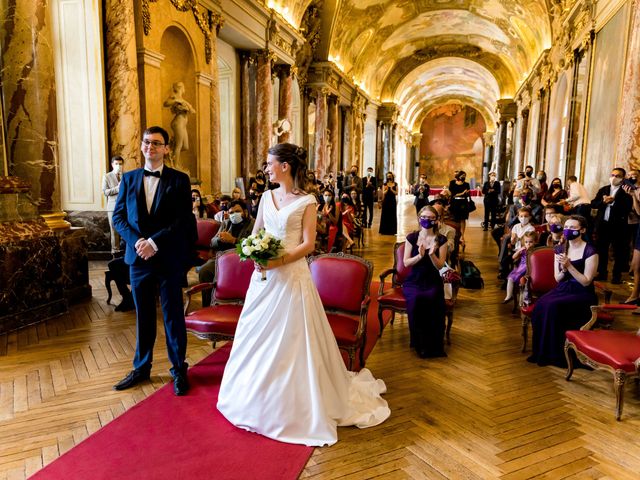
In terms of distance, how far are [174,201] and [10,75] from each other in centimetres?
350

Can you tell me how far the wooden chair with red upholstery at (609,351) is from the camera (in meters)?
3.15

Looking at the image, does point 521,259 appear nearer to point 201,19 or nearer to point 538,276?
point 538,276

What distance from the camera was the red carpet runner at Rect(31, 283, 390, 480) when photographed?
249 cm

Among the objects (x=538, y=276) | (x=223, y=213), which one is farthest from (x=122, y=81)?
(x=538, y=276)

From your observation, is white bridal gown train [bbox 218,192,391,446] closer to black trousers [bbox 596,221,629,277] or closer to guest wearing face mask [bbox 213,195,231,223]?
guest wearing face mask [bbox 213,195,231,223]

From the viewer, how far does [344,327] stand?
366 cm

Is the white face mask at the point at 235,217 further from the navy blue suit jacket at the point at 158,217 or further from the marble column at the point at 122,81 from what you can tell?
the marble column at the point at 122,81

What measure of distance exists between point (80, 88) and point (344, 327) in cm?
624

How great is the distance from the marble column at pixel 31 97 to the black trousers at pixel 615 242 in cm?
791

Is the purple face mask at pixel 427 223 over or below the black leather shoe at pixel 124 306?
over

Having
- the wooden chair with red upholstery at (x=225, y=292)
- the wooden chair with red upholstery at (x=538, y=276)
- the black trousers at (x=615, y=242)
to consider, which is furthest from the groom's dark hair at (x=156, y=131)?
the black trousers at (x=615, y=242)

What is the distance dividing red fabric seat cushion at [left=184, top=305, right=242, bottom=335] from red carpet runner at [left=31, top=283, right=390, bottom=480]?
25.6 inches

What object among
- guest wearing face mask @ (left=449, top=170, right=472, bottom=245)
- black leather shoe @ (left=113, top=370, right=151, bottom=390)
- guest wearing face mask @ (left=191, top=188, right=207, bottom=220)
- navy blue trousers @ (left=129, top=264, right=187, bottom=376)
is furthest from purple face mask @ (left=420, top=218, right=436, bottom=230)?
guest wearing face mask @ (left=449, top=170, right=472, bottom=245)

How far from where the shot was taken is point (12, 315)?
4.72 m
